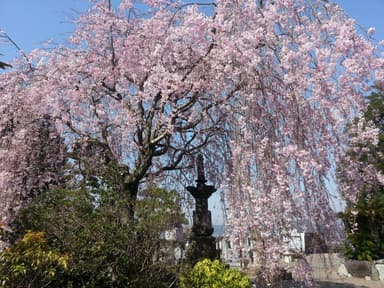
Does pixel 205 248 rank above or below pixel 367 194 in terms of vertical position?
below

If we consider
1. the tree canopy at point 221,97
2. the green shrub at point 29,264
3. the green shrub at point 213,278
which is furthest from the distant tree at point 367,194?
the green shrub at point 29,264

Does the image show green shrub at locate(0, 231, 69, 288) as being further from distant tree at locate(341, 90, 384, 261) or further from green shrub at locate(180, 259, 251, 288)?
distant tree at locate(341, 90, 384, 261)

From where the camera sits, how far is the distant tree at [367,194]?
4227 mm

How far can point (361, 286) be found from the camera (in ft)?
27.5

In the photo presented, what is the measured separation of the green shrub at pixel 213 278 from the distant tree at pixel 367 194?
1309mm

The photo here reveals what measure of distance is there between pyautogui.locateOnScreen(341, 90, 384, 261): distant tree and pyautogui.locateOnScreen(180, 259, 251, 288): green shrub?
51.5 inches

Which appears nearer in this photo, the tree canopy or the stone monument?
the tree canopy

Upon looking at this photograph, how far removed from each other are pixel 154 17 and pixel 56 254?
3567mm

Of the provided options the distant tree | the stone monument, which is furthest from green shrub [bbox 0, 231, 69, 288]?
the distant tree

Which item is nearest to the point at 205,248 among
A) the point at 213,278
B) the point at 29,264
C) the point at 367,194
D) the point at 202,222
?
the point at 202,222

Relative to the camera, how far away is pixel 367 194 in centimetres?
489

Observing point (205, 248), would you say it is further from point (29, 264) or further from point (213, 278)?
point (29, 264)

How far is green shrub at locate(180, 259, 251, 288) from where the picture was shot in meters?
4.37

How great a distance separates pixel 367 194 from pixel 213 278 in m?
2.12
